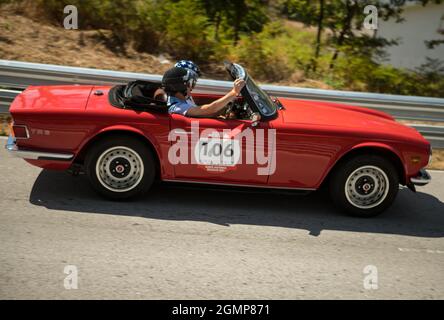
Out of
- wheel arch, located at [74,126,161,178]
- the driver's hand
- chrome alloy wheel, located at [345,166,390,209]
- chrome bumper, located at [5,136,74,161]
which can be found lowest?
chrome alloy wheel, located at [345,166,390,209]

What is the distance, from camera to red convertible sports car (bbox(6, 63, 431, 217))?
17.3 ft

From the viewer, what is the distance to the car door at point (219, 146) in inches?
206

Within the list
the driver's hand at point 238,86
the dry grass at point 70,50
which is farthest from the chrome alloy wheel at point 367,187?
the dry grass at point 70,50

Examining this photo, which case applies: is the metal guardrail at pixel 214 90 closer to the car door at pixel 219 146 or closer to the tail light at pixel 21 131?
the tail light at pixel 21 131

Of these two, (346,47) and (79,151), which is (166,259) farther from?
(346,47)

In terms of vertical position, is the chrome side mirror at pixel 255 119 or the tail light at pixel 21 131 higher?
the chrome side mirror at pixel 255 119

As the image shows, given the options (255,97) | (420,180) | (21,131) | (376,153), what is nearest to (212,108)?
(255,97)

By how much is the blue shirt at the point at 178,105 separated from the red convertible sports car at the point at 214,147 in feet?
0.31

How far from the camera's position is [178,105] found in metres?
5.44

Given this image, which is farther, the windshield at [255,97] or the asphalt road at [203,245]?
the windshield at [255,97]

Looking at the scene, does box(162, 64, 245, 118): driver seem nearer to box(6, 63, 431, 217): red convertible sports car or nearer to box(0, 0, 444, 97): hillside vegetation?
box(6, 63, 431, 217): red convertible sports car

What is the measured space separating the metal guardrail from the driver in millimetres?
2130

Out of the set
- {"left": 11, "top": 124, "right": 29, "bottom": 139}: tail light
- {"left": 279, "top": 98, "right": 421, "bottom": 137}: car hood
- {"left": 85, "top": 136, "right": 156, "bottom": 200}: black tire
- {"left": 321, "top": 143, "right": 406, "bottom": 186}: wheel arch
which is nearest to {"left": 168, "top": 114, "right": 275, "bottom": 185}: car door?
{"left": 85, "top": 136, "right": 156, "bottom": 200}: black tire
